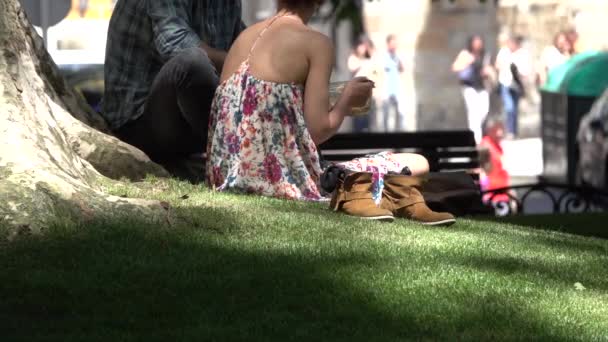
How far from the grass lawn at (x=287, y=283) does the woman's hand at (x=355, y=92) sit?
0.79 metres

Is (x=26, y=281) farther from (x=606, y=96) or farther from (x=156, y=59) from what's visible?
(x=606, y=96)

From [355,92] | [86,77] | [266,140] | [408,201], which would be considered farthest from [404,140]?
[86,77]

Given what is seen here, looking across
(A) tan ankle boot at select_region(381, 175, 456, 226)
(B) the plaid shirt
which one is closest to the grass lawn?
(A) tan ankle boot at select_region(381, 175, 456, 226)

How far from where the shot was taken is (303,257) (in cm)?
696

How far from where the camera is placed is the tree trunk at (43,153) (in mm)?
7020

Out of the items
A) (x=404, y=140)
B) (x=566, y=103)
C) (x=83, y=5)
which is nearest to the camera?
(x=404, y=140)

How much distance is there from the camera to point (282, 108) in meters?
8.68

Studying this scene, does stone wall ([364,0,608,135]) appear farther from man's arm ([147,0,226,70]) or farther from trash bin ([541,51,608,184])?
man's arm ([147,0,226,70])

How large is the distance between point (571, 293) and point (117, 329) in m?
1.86

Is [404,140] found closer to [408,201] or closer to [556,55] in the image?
[408,201]

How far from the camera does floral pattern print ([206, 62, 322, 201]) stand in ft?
A: 28.5

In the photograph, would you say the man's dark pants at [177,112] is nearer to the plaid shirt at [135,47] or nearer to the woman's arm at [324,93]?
the plaid shirt at [135,47]

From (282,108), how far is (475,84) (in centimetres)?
2212

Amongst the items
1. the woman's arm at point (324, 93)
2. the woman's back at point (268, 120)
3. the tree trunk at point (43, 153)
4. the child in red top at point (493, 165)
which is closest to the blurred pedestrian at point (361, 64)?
the child in red top at point (493, 165)
